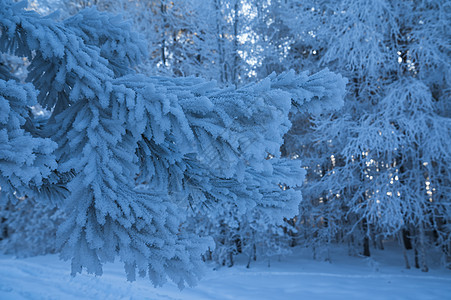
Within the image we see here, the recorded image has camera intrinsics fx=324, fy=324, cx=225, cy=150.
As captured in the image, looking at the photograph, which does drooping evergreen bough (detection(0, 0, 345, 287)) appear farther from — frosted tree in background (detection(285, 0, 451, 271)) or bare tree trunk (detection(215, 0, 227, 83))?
bare tree trunk (detection(215, 0, 227, 83))

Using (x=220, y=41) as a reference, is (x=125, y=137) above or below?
below

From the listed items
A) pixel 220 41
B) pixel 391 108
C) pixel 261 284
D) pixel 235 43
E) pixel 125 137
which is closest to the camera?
pixel 125 137

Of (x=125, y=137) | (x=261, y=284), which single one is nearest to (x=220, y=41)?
(x=261, y=284)

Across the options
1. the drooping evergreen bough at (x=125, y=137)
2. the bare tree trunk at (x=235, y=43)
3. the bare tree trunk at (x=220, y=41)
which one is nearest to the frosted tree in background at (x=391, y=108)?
the bare tree trunk at (x=235, y=43)

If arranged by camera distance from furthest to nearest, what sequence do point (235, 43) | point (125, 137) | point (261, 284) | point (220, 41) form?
point (220, 41)
point (235, 43)
point (261, 284)
point (125, 137)

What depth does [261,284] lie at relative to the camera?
777 centimetres

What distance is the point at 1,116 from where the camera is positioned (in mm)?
1762

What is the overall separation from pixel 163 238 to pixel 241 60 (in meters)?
8.25

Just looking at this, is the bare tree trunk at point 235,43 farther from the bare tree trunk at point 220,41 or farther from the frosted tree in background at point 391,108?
the frosted tree in background at point 391,108

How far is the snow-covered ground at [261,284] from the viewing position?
5.62 meters

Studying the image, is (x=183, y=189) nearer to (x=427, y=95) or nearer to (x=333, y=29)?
(x=427, y=95)

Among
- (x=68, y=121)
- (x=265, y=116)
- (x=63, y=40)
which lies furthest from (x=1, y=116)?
(x=265, y=116)

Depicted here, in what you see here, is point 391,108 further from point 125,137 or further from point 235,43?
point 125,137

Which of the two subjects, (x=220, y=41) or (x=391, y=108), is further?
(x=220, y=41)
